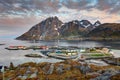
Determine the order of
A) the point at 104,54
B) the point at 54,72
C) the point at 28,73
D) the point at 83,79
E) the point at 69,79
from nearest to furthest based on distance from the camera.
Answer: the point at 83,79
the point at 69,79
the point at 28,73
the point at 54,72
the point at 104,54

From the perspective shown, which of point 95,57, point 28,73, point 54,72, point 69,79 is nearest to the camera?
point 69,79

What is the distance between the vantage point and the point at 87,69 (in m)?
45.5

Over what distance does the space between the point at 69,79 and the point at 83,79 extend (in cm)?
340

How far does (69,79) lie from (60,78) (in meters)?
2.40


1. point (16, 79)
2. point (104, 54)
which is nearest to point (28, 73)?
point (16, 79)

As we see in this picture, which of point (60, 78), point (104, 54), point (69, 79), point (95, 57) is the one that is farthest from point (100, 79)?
point (104, 54)

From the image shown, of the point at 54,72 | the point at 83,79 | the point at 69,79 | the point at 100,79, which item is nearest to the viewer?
the point at 100,79

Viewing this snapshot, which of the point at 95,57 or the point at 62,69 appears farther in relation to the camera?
the point at 95,57

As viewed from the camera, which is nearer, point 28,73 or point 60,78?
point 60,78

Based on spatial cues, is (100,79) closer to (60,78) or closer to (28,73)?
(60,78)

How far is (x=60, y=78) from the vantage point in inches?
1426

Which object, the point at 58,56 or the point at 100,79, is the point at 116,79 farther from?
the point at 58,56

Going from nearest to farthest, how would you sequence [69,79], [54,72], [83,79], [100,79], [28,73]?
1. [100,79]
2. [83,79]
3. [69,79]
4. [28,73]
5. [54,72]

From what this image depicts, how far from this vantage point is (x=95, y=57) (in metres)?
131
